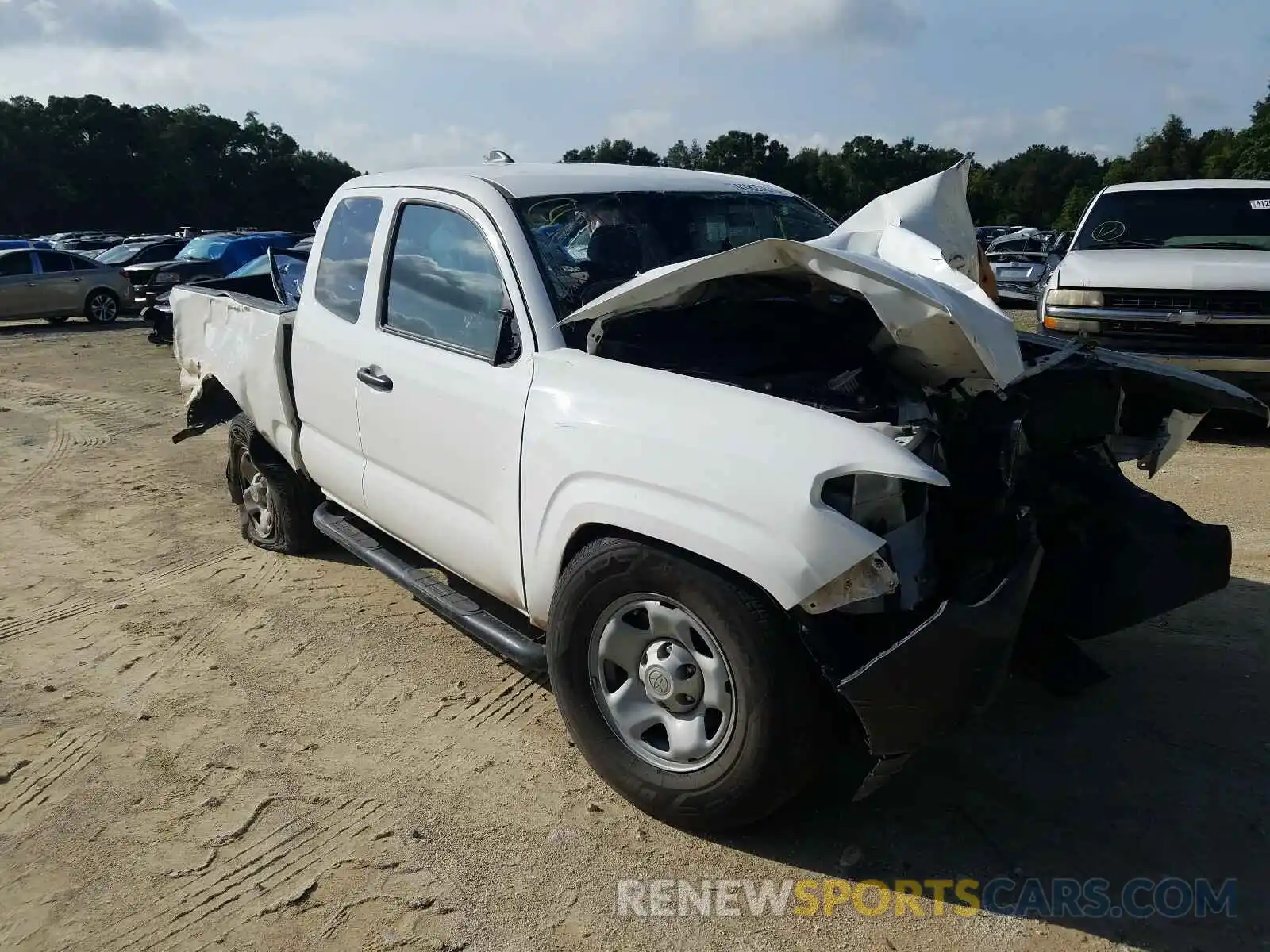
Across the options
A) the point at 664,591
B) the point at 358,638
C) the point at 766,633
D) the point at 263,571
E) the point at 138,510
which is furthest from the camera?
the point at 138,510

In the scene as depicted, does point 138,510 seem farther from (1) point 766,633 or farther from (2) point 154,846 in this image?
(1) point 766,633

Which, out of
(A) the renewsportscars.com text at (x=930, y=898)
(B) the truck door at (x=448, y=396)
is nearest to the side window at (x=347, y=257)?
(B) the truck door at (x=448, y=396)

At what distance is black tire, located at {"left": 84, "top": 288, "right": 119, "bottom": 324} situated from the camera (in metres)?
19.9

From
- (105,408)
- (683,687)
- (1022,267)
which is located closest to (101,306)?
(105,408)

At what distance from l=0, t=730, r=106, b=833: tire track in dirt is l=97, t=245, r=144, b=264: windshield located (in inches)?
892

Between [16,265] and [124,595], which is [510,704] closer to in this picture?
[124,595]

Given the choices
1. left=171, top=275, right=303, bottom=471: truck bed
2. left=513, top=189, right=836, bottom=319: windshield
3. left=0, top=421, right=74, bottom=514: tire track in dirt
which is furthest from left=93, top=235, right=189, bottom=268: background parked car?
left=513, top=189, right=836, bottom=319: windshield

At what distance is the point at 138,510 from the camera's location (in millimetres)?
6699

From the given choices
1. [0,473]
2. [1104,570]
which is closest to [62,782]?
[1104,570]

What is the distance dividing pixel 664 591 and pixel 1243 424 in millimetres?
6931

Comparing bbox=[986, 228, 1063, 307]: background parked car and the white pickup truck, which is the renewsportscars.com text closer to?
the white pickup truck

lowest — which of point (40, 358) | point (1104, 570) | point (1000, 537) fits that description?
point (40, 358)

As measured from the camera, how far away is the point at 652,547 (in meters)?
2.89

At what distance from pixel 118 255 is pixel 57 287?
5.46m
